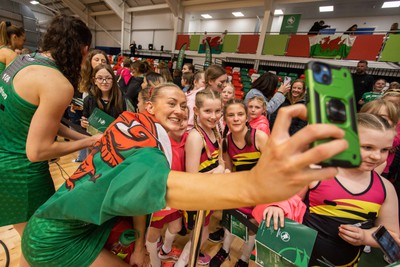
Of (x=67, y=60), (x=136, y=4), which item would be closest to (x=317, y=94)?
(x=67, y=60)

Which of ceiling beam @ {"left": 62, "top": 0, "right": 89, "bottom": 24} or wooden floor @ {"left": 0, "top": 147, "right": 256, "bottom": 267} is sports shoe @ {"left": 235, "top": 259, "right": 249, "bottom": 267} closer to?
wooden floor @ {"left": 0, "top": 147, "right": 256, "bottom": 267}

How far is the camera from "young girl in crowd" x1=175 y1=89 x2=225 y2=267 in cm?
140

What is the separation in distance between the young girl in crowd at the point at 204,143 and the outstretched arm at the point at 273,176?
3.13 feet

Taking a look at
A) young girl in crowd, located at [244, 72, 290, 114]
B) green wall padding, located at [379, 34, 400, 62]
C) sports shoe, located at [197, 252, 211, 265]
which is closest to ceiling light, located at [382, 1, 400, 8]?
green wall padding, located at [379, 34, 400, 62]

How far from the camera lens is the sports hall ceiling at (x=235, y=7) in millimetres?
8367

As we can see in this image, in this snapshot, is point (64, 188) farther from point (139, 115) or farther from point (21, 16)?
point (21, 16)

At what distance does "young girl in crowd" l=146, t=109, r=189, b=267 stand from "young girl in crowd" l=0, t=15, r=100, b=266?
60cm

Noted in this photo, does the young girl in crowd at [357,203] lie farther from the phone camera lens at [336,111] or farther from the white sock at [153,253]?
the white sock at [153,253]

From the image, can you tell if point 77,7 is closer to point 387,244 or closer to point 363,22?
point 363,22

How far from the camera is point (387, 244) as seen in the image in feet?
2.23

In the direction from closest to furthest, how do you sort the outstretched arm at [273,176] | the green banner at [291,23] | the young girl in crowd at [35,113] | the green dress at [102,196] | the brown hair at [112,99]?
1. the outstretched arm at [273,176]
2. the green dress at [102,196]
3. the young girl in crowd at [35,113]
4. the brown hair at [112,99]
5. the green banner at [291,23]

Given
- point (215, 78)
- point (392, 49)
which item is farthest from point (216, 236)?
point (392, 49)

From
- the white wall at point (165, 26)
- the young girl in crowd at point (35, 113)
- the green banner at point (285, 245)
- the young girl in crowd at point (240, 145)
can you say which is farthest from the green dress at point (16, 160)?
the white wall at point (165, 26)

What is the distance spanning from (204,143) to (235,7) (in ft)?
31.6
